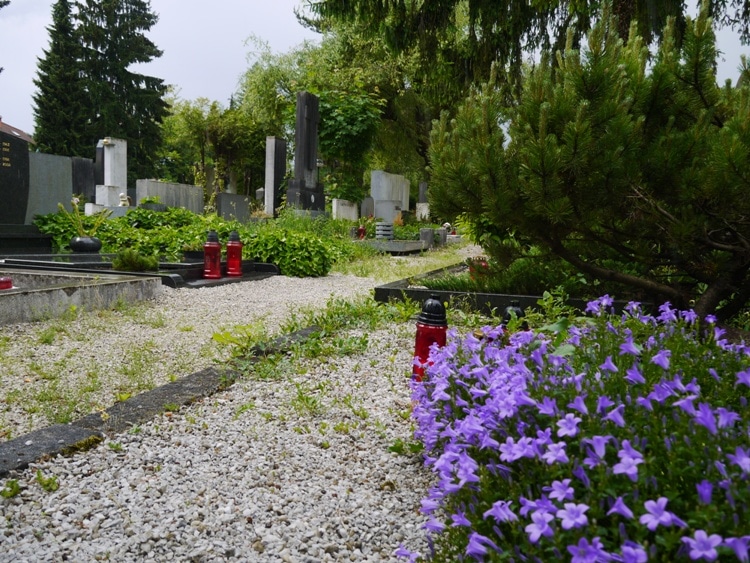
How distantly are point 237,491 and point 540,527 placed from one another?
1.38 meters

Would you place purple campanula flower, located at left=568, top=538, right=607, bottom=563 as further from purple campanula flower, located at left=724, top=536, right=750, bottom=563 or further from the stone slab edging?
the stone slab edging

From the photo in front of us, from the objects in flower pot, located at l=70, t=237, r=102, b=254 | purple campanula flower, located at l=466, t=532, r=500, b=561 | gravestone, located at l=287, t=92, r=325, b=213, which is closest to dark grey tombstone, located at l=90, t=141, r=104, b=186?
gravestone, located at l=287, t=92, r=325, b=213

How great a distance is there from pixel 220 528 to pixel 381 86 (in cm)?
2505

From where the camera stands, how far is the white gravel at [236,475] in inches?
73.7

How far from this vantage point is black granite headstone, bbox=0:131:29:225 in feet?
32.7

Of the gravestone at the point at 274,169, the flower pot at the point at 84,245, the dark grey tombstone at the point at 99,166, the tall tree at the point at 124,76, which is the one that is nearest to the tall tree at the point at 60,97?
the tall tree at the point at 124,76

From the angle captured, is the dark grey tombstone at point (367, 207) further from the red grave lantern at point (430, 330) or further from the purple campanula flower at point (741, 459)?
the purple campanula flower at point (741, 459)

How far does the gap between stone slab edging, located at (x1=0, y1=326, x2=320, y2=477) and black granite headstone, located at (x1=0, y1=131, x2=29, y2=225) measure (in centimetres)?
833

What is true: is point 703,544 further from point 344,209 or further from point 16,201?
point 344,209

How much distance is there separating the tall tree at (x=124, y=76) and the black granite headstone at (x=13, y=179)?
26.6m

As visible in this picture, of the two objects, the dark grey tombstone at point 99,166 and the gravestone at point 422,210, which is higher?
the dark grey tombstone at point 99,166

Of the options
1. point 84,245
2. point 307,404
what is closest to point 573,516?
point 307,404

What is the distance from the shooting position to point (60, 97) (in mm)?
34469

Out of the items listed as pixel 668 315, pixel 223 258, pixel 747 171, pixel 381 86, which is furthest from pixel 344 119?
pixel 668 315
